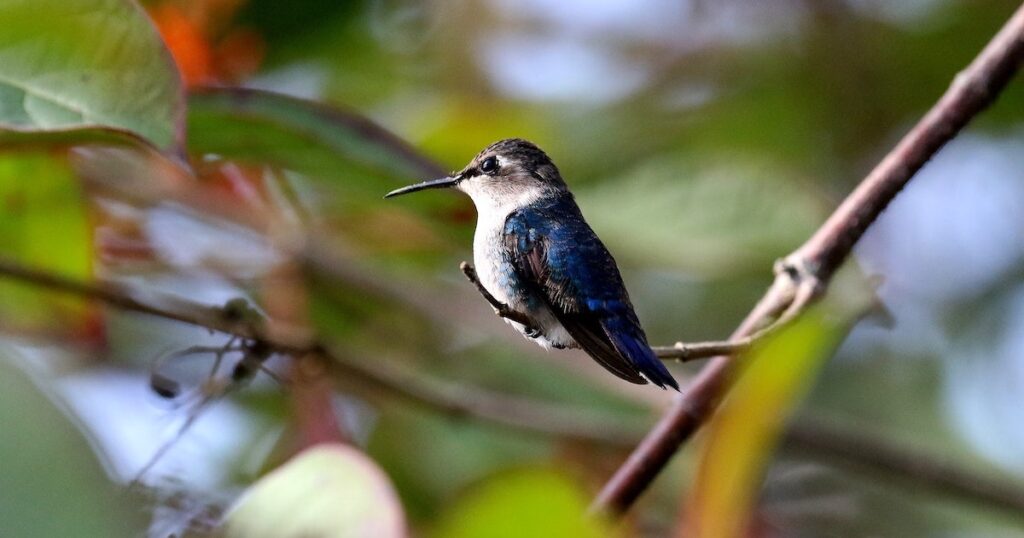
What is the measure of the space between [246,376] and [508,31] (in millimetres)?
2319

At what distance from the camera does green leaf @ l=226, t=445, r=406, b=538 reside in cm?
120

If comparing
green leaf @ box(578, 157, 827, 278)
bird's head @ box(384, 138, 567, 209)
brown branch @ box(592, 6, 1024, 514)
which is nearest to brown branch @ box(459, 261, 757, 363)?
brown branch @ box(592, 6, 1024, 514)

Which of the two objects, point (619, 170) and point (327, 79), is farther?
point (327, 79)

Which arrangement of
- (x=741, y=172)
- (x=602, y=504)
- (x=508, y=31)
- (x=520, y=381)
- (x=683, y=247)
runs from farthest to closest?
1. (x=508, y=31)
2. (x=520, y=381)
3. (x=741, y=172)
4. (x=683, y=247)
5. (x=602, y=504)

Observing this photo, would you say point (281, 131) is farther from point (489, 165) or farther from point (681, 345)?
point (681, 345)

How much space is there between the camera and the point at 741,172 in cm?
245

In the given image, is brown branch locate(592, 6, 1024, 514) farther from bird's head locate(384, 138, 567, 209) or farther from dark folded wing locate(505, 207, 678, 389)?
bird's head locate(384, 138, 567, 209)

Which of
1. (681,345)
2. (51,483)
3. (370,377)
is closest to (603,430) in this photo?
(370,377)

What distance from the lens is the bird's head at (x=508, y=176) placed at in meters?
1.82

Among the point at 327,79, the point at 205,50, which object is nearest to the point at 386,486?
the point at 205,50

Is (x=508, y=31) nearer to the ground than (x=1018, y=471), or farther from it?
farther from it

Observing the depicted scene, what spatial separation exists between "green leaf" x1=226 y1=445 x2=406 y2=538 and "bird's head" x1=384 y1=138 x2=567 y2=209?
57 centimetres

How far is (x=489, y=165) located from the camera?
72.6 inches

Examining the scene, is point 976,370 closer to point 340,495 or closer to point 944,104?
point 944,104
